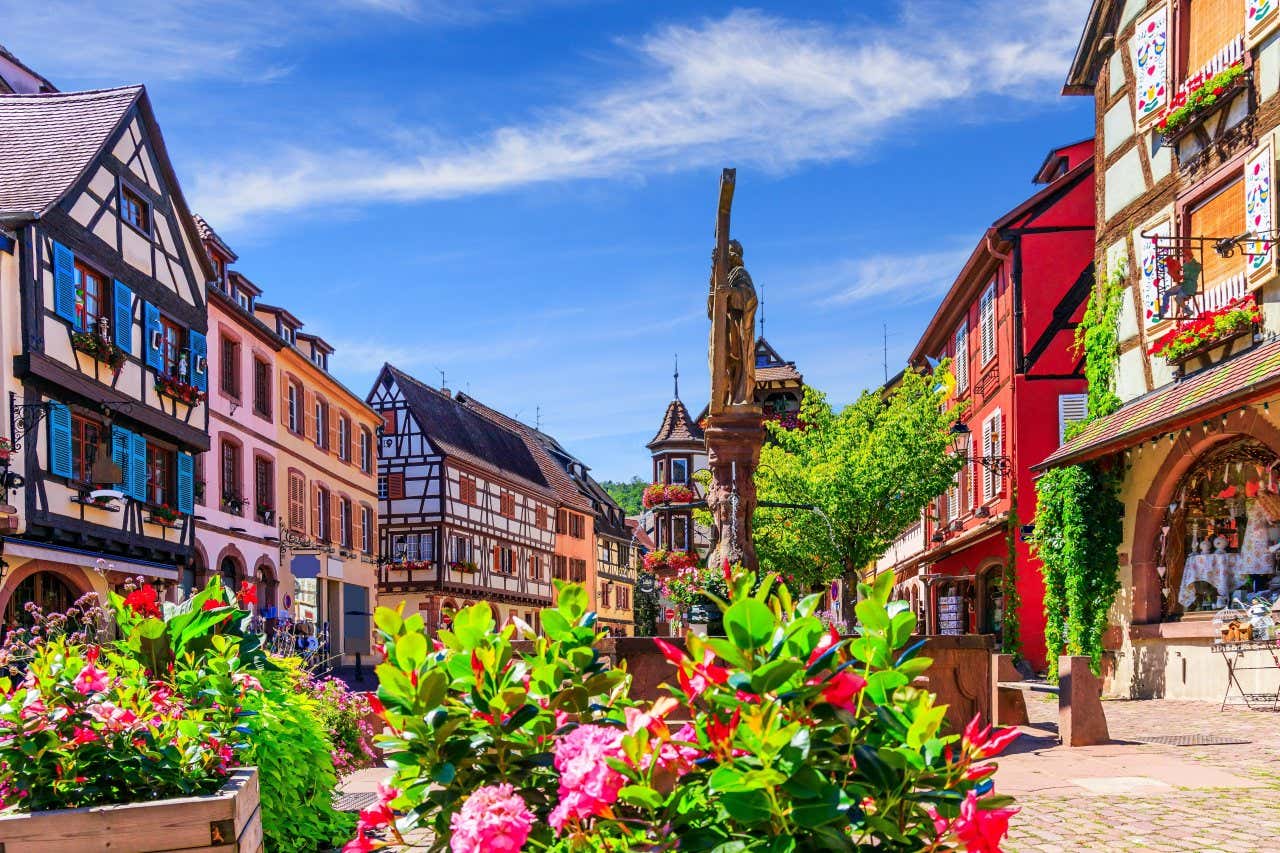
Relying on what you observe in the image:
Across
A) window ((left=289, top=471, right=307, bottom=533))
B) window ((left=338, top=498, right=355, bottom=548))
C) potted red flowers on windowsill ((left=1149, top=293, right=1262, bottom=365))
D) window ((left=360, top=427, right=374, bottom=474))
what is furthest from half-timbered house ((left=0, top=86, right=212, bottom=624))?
potted red flowers on windowsill ((left=1149, top=293, right=1262, bottom=365))

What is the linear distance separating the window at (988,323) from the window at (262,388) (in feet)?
50.8

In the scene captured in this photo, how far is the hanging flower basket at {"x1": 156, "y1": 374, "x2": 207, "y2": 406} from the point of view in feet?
74.7

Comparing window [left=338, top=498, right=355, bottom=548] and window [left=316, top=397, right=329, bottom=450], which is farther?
window [left=338, top=498, right=355, bottom=548]

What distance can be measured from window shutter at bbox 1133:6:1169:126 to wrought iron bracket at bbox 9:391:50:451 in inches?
604

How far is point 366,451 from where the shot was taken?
38.8 meters

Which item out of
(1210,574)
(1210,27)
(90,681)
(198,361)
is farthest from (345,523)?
(90,681)

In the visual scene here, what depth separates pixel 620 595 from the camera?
6650 centimetres

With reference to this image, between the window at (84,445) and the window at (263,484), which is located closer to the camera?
the window at (84,445)

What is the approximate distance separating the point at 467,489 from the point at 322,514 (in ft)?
36.4

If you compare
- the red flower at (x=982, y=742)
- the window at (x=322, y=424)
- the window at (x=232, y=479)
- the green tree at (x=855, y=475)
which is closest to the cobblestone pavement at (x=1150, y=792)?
the red flower at (x=982, y=742)

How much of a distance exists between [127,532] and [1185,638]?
52.2 feet

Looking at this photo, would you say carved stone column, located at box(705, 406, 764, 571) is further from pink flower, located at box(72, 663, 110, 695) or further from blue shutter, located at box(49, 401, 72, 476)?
blue shutter, located at box(49, 401, 72, 476)

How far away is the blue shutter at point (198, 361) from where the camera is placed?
24.2m

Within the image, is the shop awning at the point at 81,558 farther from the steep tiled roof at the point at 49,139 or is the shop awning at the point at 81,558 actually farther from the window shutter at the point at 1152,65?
the window shutter at the point at 1152,65
